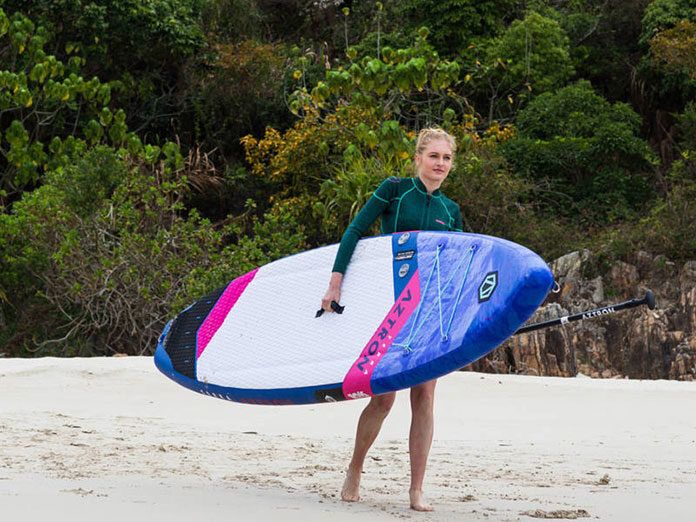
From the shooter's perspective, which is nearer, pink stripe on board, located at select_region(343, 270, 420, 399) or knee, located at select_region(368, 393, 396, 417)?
pink stripe on board, located at select_region(343, 270, 420, 399)

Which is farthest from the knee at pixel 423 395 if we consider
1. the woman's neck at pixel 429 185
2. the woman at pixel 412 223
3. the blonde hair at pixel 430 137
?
the blonde hair at pixel 430 137

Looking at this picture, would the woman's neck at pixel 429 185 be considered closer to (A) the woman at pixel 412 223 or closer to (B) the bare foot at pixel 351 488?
(A) the woman at pixel 412 223

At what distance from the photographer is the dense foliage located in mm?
10969

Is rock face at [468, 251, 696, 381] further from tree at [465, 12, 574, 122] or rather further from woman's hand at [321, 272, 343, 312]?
tree at [465, 12, 574, 122]

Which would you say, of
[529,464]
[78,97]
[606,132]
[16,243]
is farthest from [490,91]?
[529,464]

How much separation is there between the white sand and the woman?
0.21 metres

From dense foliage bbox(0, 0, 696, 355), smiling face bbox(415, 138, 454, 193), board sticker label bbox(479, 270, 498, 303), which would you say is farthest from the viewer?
dense foliage bbox(0, 0, 696, 355)

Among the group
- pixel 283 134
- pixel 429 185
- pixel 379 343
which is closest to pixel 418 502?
pixel 379 343

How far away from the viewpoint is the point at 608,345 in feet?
31.3

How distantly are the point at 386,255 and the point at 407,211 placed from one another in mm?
204

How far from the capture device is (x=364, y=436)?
351 cm

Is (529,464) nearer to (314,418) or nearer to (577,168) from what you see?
(314,418)

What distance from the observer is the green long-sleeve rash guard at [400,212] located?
3623mm

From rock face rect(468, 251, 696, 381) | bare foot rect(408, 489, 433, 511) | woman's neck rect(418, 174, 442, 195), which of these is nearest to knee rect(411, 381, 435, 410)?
bare foot rect(408, 489, 433, 511)
